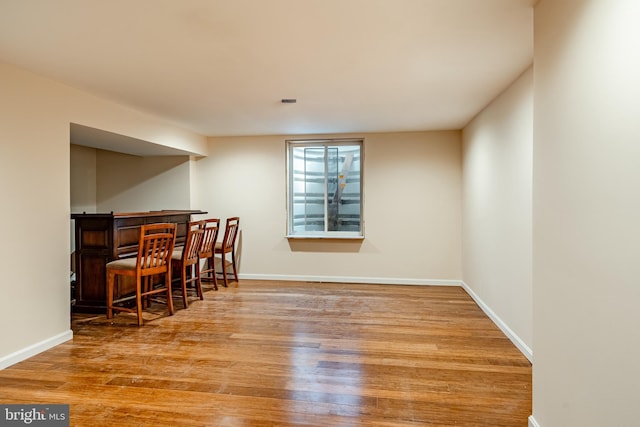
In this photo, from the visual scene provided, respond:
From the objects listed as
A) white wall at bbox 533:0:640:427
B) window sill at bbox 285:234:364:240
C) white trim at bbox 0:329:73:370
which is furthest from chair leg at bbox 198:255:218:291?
white wall at bbox 533:0:640:427

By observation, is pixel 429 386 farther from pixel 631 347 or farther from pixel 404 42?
pixel 404 42

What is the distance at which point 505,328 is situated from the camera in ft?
10.4

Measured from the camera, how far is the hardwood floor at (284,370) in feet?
6.51

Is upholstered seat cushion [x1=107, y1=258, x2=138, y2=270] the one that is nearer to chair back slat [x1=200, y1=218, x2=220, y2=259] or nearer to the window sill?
chair back slat [x1=200, y1=218, x2=220, y2=259]

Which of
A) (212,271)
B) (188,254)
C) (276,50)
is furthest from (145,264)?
(276,50)

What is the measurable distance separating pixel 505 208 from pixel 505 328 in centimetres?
109

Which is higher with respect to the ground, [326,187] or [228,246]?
[326,187]

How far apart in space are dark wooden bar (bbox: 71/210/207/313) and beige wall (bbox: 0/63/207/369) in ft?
1.97

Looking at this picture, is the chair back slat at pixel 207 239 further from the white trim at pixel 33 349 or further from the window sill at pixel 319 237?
the white trim at pixel 33 349

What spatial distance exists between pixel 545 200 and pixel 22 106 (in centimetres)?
363

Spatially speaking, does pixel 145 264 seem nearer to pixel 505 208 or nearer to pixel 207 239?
pixel 207 239

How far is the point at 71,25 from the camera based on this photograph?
6.64 ft

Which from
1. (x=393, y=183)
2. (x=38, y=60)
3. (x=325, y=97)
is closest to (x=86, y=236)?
(x=38, y=60)

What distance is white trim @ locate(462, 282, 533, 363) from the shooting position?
8.81 feet
